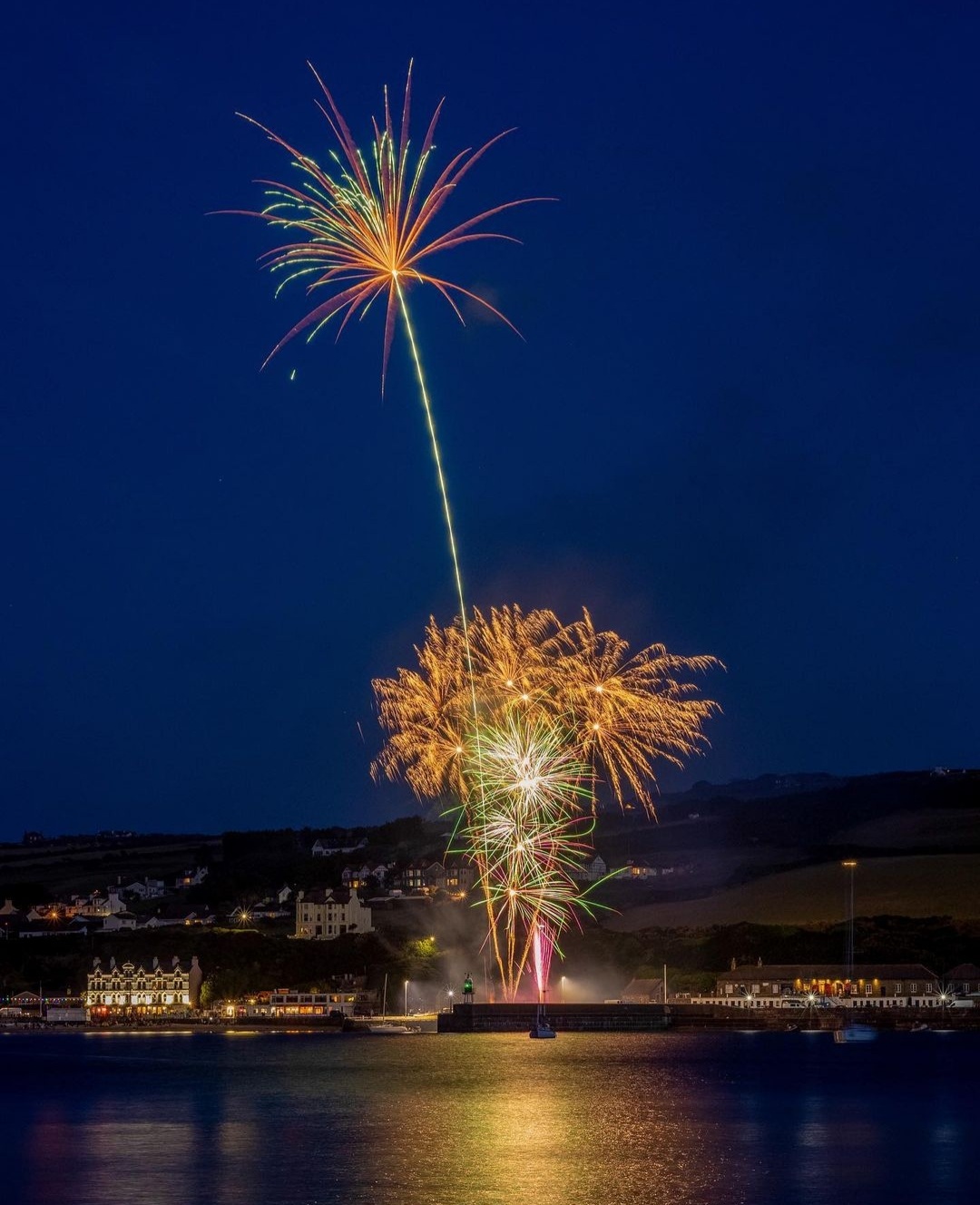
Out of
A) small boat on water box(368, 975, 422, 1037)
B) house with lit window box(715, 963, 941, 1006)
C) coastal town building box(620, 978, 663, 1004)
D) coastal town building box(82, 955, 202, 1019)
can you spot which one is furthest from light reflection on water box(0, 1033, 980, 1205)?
coastal town building box(82, 955, 202, 1019)

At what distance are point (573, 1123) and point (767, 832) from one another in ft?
346

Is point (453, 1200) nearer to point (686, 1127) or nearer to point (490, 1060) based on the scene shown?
point (686, 1127)

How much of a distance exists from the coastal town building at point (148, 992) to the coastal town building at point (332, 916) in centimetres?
929

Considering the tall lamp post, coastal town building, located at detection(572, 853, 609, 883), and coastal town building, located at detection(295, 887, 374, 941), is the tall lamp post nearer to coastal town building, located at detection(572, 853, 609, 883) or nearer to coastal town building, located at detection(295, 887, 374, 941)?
coastal town building, located at detection(572, 853, 609, 883)

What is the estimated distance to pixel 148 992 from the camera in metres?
115

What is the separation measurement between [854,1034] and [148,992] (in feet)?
159

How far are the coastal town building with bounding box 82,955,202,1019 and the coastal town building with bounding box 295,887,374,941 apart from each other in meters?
9.29

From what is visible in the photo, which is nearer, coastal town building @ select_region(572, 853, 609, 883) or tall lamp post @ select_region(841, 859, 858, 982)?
tall lamp post @ select_region(841, 859, 858, 982)

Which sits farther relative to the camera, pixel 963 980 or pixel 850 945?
pixel 850 945

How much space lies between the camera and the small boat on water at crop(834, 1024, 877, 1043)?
8962cm

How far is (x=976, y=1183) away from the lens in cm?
3816

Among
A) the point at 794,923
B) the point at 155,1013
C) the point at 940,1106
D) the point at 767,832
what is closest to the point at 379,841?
the point at 767,832

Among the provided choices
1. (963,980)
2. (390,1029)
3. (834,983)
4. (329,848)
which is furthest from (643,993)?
(329,848)

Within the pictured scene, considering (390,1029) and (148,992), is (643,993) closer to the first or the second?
(390,1029)
